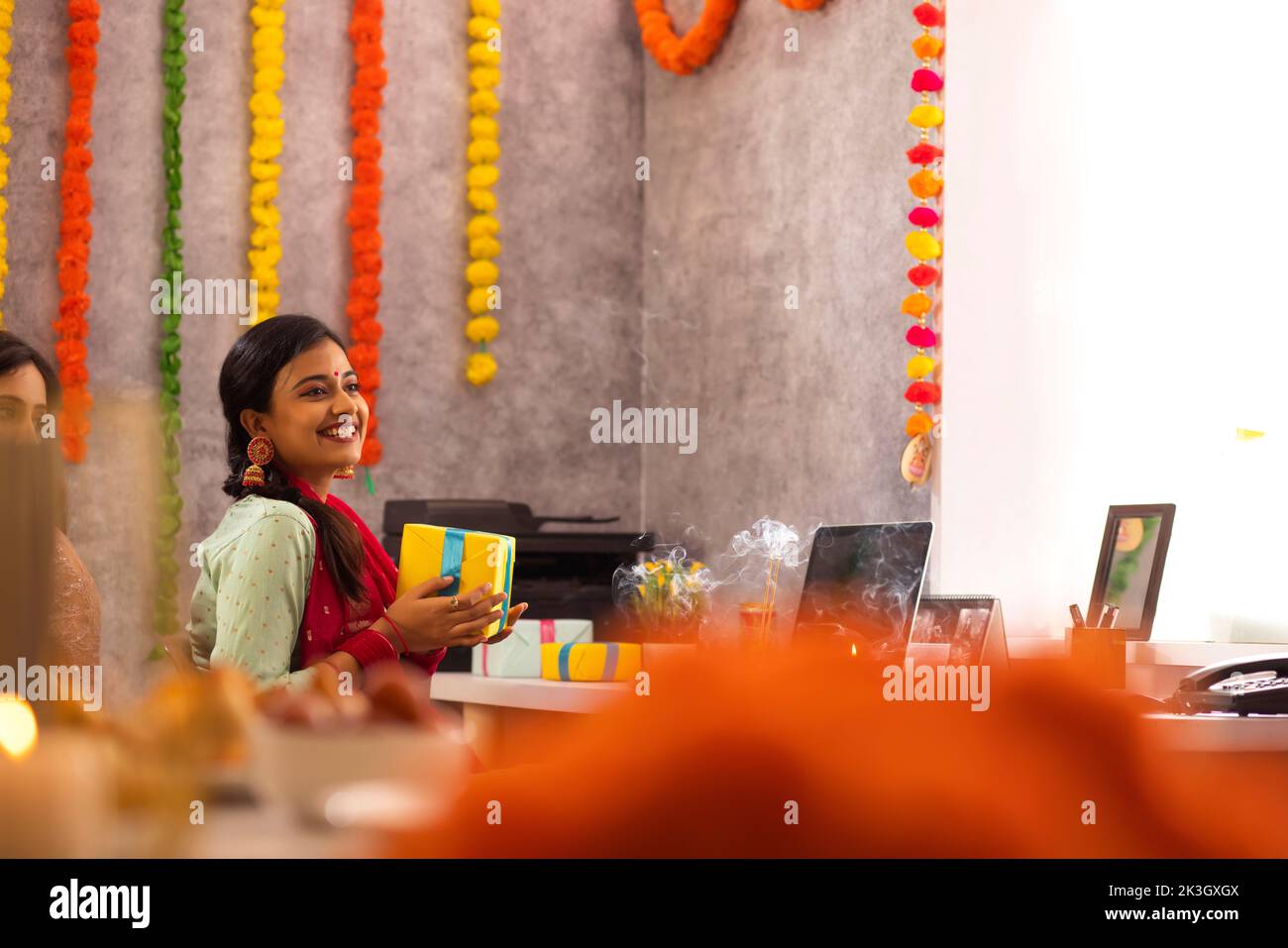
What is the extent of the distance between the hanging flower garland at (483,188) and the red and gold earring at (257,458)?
285 centimetres

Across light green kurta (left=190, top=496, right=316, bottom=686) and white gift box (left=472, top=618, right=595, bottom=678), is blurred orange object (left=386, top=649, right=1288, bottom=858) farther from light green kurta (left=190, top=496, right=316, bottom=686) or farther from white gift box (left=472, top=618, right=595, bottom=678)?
white gift box (left=472, top=618, right=595, bottom=678)

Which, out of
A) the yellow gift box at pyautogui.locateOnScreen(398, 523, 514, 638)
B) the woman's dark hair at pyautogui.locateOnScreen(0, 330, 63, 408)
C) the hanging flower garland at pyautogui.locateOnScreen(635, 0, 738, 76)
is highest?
the hanging flower garland at pyautogui.locateOnScreen(635, 0, 738, 76)

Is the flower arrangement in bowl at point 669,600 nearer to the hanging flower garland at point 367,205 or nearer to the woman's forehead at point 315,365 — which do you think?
the woman's forehead at point 315,365

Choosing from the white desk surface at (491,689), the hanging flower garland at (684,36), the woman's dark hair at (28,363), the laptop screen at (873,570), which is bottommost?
the white desk surface at (491,689)

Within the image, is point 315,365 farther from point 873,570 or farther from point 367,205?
point 367,205

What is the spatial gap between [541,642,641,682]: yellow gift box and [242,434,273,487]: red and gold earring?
3.30 ft

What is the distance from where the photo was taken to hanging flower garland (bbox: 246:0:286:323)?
151 inches

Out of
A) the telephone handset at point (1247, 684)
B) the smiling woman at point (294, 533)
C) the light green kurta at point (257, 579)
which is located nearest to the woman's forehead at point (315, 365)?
the smiling woman at point (294, 533)

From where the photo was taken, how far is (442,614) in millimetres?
804

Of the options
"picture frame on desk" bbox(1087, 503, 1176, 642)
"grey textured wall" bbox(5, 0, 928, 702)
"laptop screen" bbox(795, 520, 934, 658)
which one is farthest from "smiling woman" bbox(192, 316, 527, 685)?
"grey textured wall" bbox(5, 0, 928, 702)

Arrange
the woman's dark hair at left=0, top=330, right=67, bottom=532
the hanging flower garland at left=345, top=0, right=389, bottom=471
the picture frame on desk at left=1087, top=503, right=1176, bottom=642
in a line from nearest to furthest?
the woman's dark hair at left=0, top=330, right=67, bottom=532
the picture frame on desk at left=1087, top=503, right=1176, bottom=642
the hanging flower garland at left=345, top=0, right=389, bottom=471

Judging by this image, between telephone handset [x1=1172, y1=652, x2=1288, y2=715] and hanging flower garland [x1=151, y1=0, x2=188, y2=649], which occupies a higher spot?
hanging flower garland [x1=151, y1=0, x2=188, y2=649]

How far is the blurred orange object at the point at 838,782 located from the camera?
415 millimetres
